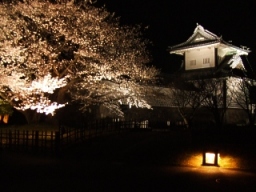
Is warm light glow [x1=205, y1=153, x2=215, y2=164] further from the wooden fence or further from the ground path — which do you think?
the wooden fence

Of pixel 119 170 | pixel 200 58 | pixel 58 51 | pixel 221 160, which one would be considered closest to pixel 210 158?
pixel 221 160

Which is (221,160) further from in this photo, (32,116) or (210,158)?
(32,116)

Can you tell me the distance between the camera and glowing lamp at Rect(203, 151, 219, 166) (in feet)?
45.2

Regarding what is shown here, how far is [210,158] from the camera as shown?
13.8 meters

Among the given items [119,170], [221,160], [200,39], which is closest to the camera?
[119,170]

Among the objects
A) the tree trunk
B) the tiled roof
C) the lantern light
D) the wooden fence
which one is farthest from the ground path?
the tiled roof

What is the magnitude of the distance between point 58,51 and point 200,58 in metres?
21.9

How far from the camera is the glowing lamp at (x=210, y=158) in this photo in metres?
13.8

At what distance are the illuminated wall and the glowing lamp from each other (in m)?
27.0

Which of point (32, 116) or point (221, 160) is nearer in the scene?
point (221, 160)

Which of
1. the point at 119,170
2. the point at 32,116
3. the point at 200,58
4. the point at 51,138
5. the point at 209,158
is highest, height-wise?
the point at 200,58

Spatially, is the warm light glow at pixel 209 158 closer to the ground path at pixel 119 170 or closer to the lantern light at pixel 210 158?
the lantern light at pixel 210 158

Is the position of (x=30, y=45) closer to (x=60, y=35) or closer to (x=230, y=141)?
(x=60, y=35)

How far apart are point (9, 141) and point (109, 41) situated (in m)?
8.77
